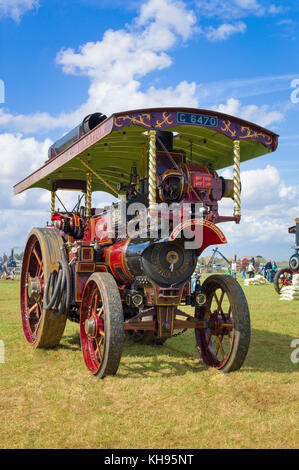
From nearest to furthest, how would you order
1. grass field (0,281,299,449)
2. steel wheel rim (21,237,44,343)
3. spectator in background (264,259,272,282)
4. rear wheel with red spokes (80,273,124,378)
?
grass field (0,281,299,449) → rear wheel with red spokes (80,273,124,378) → steel wheel rim (21,237,44,343) → spectator in background (264,259,272,282)

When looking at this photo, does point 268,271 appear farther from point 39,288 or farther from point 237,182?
point 237,182

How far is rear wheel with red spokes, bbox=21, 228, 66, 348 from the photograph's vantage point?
598cm

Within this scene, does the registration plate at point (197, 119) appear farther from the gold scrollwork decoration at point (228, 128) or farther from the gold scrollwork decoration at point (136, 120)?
the gold scrollwork decoration at point (136, 120)

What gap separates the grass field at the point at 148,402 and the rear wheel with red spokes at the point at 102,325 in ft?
0.56

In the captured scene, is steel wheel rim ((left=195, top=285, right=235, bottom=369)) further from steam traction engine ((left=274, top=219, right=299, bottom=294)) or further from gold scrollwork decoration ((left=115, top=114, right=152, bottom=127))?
steam traction engine ((left=274, top=219, right=299, bottom=294))

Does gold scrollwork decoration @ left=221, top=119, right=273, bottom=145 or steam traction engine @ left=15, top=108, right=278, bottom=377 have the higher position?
gold scrollwork decoration @ left=221, top=119, right=273, bottom=145

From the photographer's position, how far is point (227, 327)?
507cm

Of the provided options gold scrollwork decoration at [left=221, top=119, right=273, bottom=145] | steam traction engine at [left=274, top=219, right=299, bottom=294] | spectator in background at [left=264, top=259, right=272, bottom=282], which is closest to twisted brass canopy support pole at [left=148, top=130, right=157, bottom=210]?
gold scrollwork decoration at [left=221, top=119, right=273, bottom=145]

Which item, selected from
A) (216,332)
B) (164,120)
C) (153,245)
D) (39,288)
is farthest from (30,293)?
(164,120)

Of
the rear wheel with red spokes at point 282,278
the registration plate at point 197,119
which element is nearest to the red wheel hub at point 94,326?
the registration plate at point 197,119

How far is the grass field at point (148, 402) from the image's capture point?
3.19m

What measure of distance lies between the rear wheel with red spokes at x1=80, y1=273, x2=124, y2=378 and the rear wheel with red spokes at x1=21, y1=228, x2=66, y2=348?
87 cm
